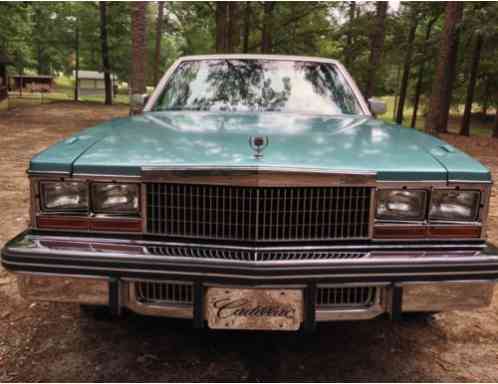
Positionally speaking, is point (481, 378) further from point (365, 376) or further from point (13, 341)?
point (13, 341)

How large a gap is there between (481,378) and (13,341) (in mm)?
2547

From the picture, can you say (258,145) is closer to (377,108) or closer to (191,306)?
(191,306)

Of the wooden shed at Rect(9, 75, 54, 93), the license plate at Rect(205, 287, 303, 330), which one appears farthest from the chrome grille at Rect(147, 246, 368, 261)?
the wooden shed at Rect(9, 75, 54, 93)

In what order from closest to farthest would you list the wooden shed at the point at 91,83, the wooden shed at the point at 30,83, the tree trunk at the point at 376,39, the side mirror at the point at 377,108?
the side mirror at the point at 377,108 < the tree trunk at the point at 376,39 < the wooden shed at the point at 30,83 < the wooden shed at the point at 91,83

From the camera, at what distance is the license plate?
2.16 metres

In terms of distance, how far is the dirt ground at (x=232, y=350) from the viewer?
2.49 m

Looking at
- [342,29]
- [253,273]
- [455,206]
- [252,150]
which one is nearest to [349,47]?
[342,29]

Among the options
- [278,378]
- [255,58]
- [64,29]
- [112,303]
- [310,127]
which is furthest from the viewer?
[64,29]

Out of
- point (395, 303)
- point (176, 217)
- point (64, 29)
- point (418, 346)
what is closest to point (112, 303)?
point (176, 217)

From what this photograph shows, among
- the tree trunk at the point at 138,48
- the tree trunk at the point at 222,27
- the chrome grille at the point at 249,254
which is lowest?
the chrome grille at the point at 249,254

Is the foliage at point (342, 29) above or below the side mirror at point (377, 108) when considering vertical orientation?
above

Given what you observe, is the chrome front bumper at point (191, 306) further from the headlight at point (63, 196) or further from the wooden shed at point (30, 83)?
the wooden shed at point (30, 83)

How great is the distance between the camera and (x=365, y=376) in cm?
249

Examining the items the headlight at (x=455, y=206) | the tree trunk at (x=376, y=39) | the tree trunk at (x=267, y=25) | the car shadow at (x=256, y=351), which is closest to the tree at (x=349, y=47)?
the tree trunk at (x=376, y=39)
